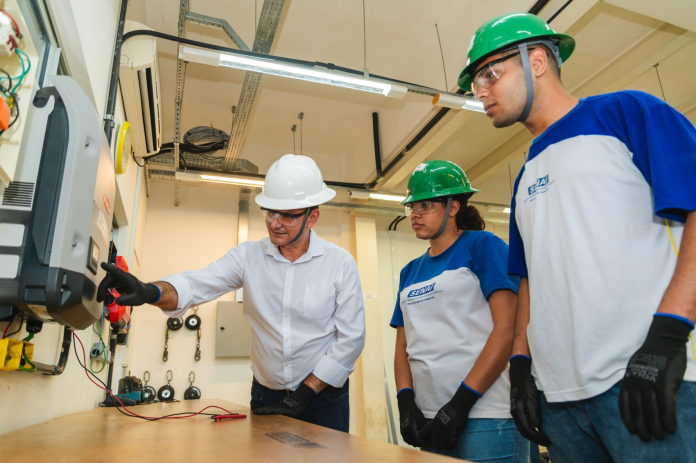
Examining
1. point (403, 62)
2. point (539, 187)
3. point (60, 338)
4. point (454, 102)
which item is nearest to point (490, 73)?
point (539, 187)

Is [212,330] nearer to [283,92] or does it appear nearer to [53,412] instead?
[283,92]

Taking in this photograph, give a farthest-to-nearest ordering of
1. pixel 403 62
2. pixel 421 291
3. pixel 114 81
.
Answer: pixel 403 62, pixel 114 81, pixel 421 291

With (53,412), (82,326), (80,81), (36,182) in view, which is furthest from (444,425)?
(80,81)

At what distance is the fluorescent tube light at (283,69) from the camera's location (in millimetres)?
2836

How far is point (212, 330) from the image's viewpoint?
5.30 meters

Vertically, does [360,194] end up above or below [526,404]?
above

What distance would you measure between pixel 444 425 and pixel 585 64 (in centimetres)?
380

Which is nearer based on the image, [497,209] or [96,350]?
[96,350]

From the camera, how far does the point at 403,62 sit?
457 centimetres

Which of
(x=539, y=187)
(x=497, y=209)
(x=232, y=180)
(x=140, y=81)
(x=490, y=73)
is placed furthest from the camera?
(x=497, y=209)

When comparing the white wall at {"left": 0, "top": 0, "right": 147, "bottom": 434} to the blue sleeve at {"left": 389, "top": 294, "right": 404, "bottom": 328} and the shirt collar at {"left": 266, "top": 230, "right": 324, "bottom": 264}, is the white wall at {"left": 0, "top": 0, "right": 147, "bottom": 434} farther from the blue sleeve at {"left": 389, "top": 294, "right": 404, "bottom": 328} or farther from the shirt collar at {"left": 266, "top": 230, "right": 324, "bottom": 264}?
the blue sleeve at {"left": 389, "top": 294, "right": 404, "bottom": 328}

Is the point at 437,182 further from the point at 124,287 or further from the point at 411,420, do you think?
the point at 124,287

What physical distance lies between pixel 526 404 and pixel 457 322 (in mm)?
425

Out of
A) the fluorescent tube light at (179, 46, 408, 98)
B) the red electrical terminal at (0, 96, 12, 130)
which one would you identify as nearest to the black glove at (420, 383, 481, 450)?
the red electrical terminal at (0, 96, 12, 130)
